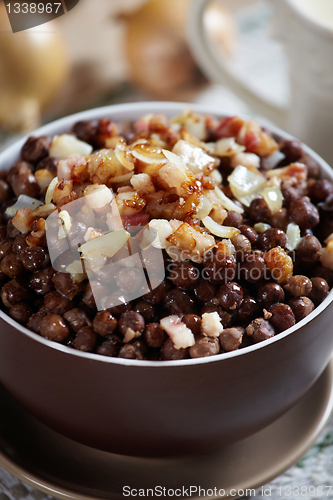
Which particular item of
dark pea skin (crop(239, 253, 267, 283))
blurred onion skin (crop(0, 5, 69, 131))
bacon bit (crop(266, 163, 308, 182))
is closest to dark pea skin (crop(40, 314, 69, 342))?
dark pea skin (crop(239, 253, 267, 283))

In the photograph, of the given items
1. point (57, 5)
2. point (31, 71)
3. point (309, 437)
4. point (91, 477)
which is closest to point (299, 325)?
point (309, 437)

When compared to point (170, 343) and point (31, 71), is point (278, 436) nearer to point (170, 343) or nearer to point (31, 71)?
point (170, 343)

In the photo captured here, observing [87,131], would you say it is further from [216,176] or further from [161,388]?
[161,388]

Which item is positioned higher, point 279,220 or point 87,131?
point 87,131

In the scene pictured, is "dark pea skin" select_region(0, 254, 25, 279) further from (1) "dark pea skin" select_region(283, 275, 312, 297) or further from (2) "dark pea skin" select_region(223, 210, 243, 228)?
(1) "dark pea skin" select_region(283, 275, 312, 297)

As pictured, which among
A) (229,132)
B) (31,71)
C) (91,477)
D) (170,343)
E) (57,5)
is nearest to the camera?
(170,343)

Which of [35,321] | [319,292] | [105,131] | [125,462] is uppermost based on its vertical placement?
[105,131]

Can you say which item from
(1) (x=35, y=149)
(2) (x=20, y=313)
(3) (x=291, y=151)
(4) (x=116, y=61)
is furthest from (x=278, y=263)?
(4) (x=116, y=61)
